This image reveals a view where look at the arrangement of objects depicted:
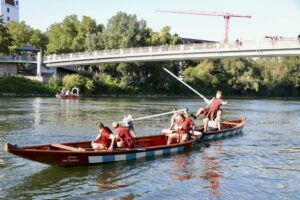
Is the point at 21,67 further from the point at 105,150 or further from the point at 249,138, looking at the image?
the point at 105,150

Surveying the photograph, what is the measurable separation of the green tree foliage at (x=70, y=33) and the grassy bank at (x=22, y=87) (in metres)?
21.7

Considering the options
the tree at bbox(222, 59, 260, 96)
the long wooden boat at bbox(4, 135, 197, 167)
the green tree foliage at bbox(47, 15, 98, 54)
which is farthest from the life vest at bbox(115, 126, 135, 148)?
the tree at bbox(222, 59, 260, 96)

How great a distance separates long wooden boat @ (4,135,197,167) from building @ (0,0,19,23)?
12172 centimetres

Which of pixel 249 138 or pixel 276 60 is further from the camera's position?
pixel 276 60

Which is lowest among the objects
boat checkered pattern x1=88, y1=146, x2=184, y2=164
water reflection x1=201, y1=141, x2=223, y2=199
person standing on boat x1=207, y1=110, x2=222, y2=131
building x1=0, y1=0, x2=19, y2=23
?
water reflection x1=201, y1=141, x2=223, y2=199

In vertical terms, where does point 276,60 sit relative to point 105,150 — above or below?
above

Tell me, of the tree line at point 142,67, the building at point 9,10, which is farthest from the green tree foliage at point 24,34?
the building at point 9,10

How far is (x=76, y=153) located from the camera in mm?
17516

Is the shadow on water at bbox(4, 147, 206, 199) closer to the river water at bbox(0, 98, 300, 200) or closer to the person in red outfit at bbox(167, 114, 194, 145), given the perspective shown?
the river water at bbox(0, 98, 300, 200)

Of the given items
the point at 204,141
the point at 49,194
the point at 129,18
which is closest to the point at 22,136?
the point at 204,141

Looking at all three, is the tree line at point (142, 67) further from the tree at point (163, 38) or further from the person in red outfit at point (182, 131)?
the person in red outfit at point (182, 131)

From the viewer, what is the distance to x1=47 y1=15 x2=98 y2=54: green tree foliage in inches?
3947

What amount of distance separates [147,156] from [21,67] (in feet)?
253

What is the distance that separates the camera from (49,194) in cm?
1465
